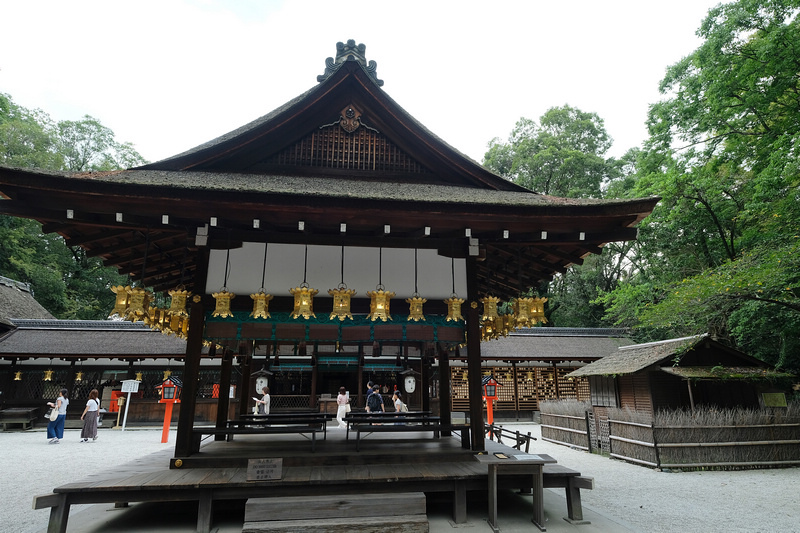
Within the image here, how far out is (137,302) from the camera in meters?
6.65

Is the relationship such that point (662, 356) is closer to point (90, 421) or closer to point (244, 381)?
point (244, 381)

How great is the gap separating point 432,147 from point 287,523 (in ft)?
22.5

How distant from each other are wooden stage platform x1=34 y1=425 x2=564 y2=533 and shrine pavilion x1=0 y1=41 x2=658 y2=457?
60 centimetres

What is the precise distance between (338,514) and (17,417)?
21.2 metres

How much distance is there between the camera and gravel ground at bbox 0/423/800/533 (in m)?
6.51

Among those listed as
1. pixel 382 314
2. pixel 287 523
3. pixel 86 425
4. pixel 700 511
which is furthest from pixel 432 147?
pixel 86 425

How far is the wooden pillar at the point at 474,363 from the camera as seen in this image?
23.2ft

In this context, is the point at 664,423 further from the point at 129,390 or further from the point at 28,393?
the point at 28,393

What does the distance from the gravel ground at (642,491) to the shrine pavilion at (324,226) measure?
2.76m

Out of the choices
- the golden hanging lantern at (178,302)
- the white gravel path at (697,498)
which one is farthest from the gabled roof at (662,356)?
the golden hanging lantern at (178,302)

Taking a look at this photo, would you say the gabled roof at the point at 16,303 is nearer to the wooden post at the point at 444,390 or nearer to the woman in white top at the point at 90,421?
Result: the woman in white top at the point at 90,421

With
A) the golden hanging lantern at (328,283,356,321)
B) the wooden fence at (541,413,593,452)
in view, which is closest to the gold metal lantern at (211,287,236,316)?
the golden hanging lantern at (328,283,356,321)

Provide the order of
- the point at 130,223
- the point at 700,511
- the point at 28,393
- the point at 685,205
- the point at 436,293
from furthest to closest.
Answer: the point at 28,393
the point at 685,205
the point at 436,293
the point at 700,511
the point at 130,223

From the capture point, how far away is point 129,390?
18484 millimetres
